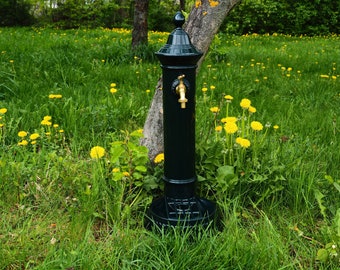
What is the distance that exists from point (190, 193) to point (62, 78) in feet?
10.2

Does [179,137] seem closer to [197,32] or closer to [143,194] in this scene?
[143,194]

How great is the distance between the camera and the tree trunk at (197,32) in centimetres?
258

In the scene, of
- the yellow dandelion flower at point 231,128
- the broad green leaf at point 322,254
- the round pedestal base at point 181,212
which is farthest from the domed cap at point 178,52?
the broad green leaf at point 322,254

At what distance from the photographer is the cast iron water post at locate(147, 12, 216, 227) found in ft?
6.64

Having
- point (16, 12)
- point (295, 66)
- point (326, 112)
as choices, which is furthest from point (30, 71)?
point (16, 12)

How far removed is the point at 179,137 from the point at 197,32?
2.62ft

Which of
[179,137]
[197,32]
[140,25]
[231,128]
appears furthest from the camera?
[140,25]

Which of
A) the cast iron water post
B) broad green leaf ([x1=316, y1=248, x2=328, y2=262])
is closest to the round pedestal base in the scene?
the cast iron water post

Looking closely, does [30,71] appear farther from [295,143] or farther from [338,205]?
[338,205]

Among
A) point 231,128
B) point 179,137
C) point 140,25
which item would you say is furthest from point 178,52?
point 140,25

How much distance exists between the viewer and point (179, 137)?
2.12 metres

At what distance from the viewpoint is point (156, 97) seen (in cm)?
268

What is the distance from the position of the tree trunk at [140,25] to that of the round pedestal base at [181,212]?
5102 millimetres

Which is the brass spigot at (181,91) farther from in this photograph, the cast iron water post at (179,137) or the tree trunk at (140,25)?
the tree trunk at (140,25)
